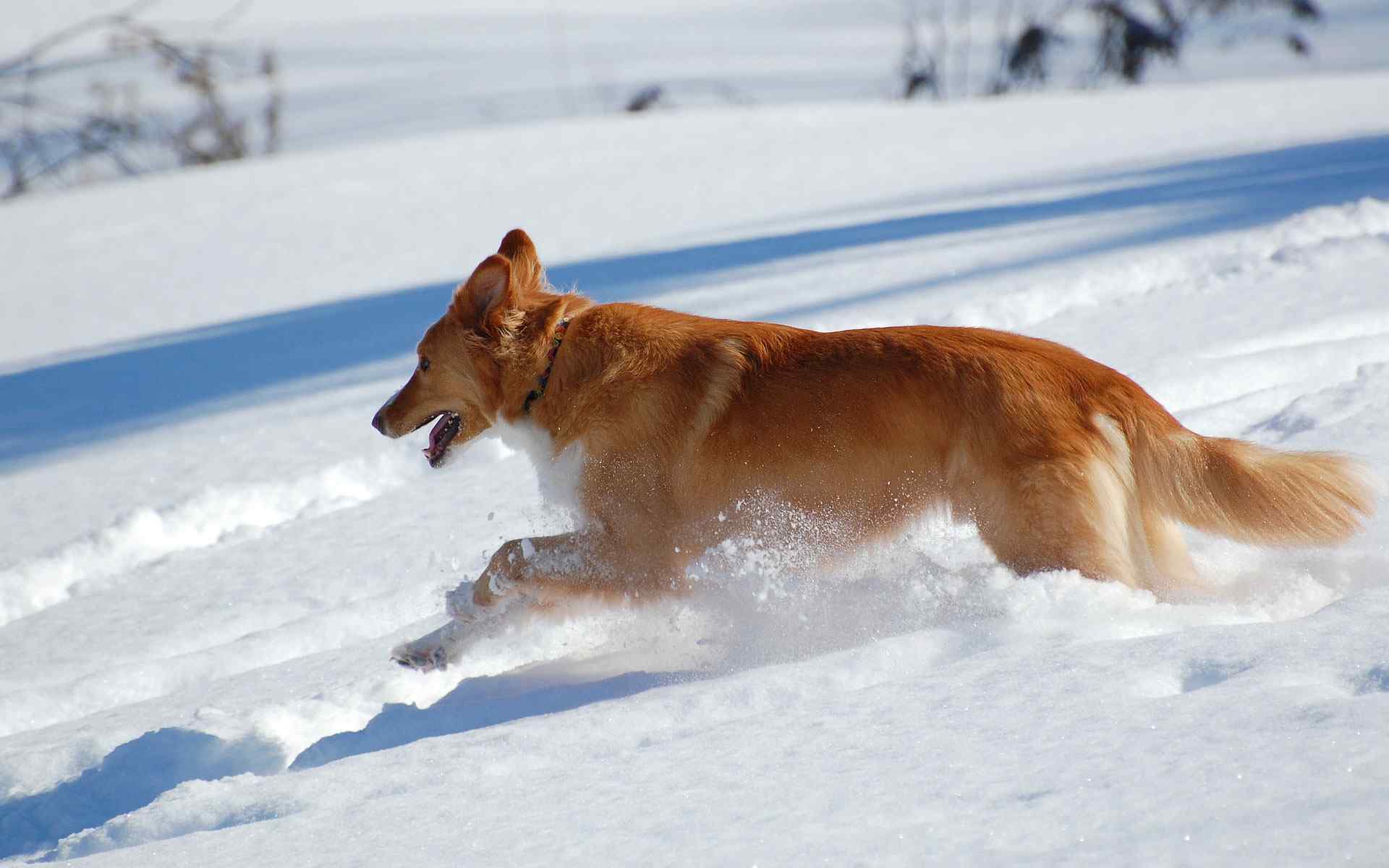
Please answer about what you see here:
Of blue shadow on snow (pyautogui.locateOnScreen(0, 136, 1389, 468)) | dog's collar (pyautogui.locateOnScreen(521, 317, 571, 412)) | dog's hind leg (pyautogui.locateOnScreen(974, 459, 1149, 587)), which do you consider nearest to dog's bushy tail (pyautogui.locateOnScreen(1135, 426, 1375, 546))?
dog's hind leg (pyautogui.locateOnScreen(974, 459, 1149, 587))

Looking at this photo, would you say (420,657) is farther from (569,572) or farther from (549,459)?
(549,459)

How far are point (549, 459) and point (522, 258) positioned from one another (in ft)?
2.17

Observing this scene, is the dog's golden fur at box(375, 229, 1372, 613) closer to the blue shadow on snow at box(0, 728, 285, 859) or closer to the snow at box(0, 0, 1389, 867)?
the snow at box(0, 0, 1389, 867)

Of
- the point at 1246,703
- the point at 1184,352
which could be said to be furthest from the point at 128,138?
the point at 1246,703

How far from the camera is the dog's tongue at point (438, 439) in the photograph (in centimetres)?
400

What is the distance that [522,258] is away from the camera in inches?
153

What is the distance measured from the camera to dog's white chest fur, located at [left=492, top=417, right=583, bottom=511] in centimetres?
362

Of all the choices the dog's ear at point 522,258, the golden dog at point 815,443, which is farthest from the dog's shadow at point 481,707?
the dog's ear at point 522,258

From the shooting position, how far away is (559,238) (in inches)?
384

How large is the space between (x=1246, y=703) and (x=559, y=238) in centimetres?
811

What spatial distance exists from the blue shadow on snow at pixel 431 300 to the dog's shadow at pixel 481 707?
3076mm

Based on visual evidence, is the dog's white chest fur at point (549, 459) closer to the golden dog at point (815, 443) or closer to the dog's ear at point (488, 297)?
the golden dog at point (815, 443)

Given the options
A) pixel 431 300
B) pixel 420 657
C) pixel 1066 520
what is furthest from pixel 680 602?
pixel 431 300

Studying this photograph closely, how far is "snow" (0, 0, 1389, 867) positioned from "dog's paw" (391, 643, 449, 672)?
0.10 meters
